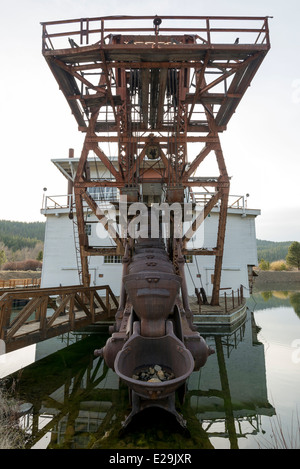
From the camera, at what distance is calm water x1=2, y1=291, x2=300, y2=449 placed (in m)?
4.64

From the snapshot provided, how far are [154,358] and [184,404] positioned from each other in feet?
7.11

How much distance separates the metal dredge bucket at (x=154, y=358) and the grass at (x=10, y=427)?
1.97 metres

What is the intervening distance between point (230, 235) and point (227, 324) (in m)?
9.79

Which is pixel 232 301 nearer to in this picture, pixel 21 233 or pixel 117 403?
pixel 117 403

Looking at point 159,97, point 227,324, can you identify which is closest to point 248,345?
point 227,324

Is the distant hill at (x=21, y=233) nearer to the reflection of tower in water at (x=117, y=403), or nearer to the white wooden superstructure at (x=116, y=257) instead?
the white wooden superstructure at (x=116, y=257)

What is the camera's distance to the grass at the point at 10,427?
4139mm

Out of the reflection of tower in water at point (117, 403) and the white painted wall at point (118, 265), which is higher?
the white painted wall at point (118, 265)

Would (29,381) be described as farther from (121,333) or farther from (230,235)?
(230,235)

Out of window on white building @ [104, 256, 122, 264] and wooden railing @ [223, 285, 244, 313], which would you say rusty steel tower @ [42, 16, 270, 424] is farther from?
window on white building @ [104, 256, 122, 264]

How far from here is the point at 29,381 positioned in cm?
727

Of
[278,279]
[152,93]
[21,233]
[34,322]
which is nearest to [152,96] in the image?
[152,93]

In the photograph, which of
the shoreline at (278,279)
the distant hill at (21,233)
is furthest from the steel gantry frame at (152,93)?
the distant hill at (21,233)

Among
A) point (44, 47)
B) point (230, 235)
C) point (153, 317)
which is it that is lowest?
point (153, 317)
